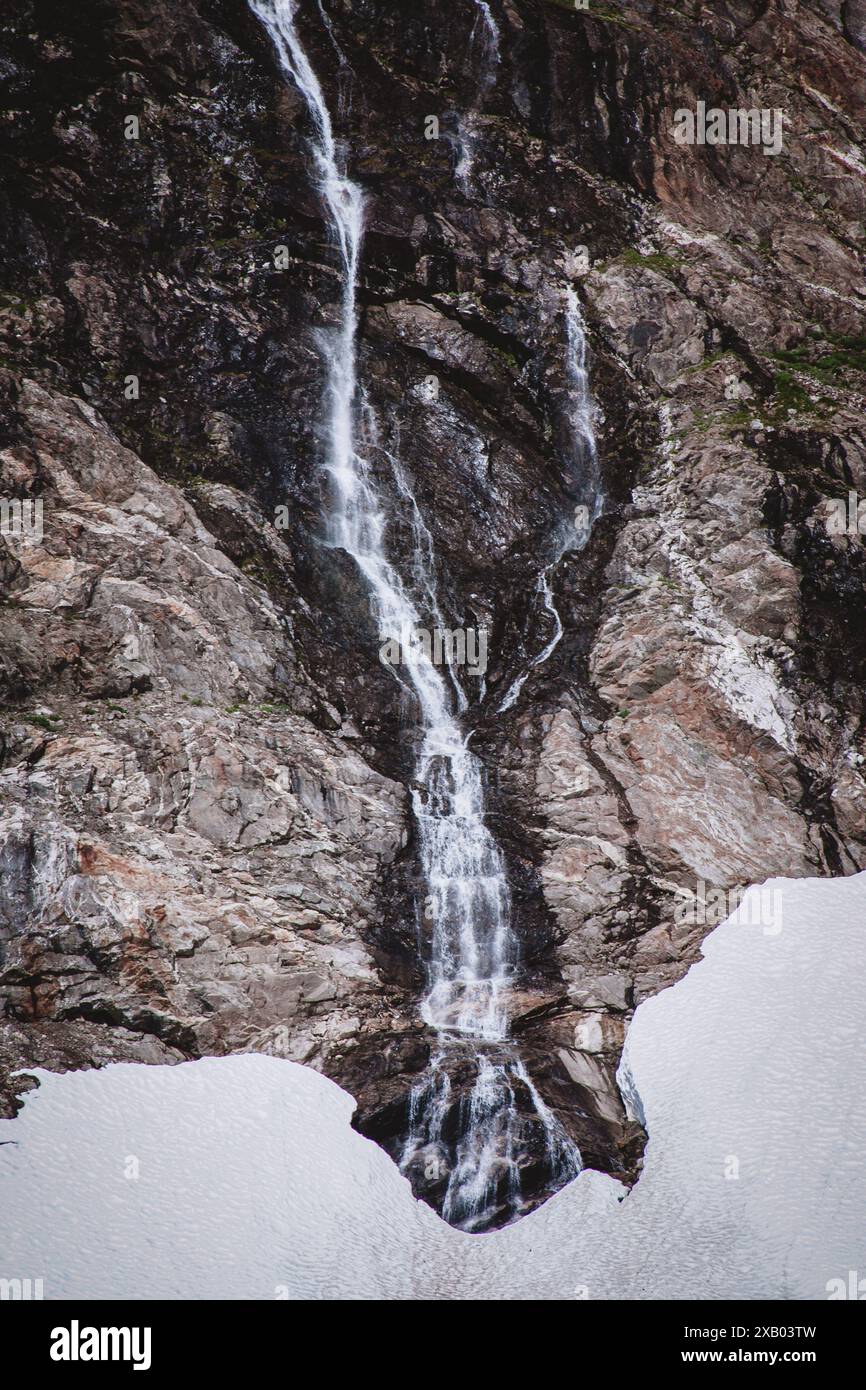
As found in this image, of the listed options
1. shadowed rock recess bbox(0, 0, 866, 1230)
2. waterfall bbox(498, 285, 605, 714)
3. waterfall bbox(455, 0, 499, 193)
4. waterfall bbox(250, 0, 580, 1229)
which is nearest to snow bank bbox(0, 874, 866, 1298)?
shadowed rock recess bbox(0, 0, 866, 1230)

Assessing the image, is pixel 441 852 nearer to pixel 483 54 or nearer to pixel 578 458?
pixel 578 458

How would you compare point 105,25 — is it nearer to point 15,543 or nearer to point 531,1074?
point 15,543

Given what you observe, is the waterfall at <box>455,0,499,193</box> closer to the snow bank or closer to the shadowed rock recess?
the shadowed rock recess

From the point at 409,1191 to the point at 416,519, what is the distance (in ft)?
41.0

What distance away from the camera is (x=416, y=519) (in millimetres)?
19359

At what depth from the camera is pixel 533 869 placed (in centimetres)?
1544

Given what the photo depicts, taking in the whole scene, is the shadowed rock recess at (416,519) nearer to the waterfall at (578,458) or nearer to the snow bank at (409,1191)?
the waterfall at (578,458)

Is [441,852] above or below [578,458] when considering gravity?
below

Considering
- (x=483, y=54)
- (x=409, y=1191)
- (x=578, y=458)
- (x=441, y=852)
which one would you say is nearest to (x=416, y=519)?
(x=578, y=458)

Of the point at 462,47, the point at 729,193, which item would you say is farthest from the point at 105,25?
the point at 729,193

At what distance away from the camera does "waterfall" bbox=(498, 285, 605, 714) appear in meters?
18.8

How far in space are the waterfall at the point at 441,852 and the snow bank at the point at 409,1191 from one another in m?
0.67

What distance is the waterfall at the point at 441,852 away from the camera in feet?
41.5

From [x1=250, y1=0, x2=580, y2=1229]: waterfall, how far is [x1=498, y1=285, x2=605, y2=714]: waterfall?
2.41m
